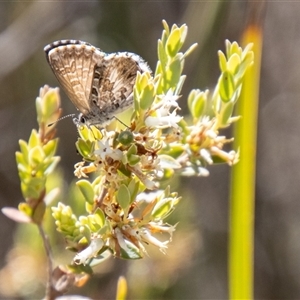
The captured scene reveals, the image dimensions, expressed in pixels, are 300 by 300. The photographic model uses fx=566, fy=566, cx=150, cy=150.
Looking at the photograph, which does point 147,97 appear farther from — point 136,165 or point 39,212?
point 39,212

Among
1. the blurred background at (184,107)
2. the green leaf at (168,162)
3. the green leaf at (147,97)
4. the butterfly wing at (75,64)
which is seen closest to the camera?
the green leaf at (147,97)

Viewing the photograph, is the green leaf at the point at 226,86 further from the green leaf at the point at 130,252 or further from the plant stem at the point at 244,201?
the green leaf at the point at 130,252

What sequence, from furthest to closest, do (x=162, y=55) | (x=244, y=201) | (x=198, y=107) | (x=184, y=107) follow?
(x=184, y=107), (x=244, y=201), (x=198, y=107), (x=162, y=55)

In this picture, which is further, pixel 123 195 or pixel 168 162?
pixel 168 162

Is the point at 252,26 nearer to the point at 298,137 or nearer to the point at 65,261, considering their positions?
the point at 65,261

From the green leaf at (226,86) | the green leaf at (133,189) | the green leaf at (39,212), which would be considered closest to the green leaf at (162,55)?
the green leaf at (226,86)

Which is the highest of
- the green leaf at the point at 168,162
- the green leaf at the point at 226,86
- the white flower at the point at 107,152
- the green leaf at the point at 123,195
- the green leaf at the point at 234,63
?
the green leaf at the point at 234,63

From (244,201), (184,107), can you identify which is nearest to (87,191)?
(244,201)
